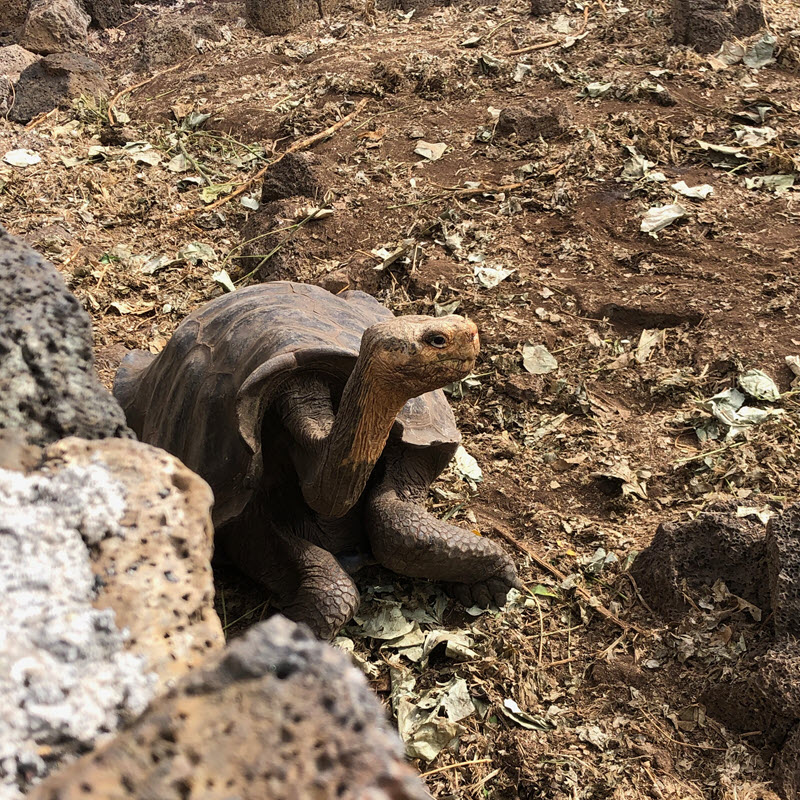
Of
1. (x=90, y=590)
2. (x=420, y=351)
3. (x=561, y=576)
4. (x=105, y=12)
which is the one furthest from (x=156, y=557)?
(x=105, y=12)

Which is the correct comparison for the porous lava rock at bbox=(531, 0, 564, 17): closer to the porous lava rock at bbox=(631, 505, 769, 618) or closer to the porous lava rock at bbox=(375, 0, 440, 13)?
Answer: the porous lava rock at bbox=(375, 0, 440, 13)

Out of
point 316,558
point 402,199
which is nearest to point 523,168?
point 402,199

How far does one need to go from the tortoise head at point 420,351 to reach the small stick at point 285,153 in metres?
3.26

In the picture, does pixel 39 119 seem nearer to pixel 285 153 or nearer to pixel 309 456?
pixel 285 153

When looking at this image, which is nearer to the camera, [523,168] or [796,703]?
[796,703]

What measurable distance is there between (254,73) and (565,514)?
4652 mm

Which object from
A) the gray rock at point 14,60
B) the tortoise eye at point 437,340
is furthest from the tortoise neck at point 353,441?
the gray rock at point 14,60

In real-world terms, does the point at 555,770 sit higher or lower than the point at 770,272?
lower

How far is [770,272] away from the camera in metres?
4.00

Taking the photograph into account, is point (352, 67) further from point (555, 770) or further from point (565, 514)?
point (555, 770)

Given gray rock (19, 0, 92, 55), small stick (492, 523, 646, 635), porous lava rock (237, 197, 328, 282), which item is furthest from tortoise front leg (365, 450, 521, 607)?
gray rock (19, 0, 92, 55)

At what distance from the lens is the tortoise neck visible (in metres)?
2.40

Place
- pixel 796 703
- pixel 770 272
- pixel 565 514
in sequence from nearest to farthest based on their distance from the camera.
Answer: pixel 796 703 < pixel 565 514 < pixel 770 272

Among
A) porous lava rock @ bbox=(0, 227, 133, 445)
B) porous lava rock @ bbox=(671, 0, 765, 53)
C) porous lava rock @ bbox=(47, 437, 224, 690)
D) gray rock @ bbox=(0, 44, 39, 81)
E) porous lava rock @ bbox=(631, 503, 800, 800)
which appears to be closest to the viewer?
porous lava rock @ bbox=(47, 437, 224, 690)
